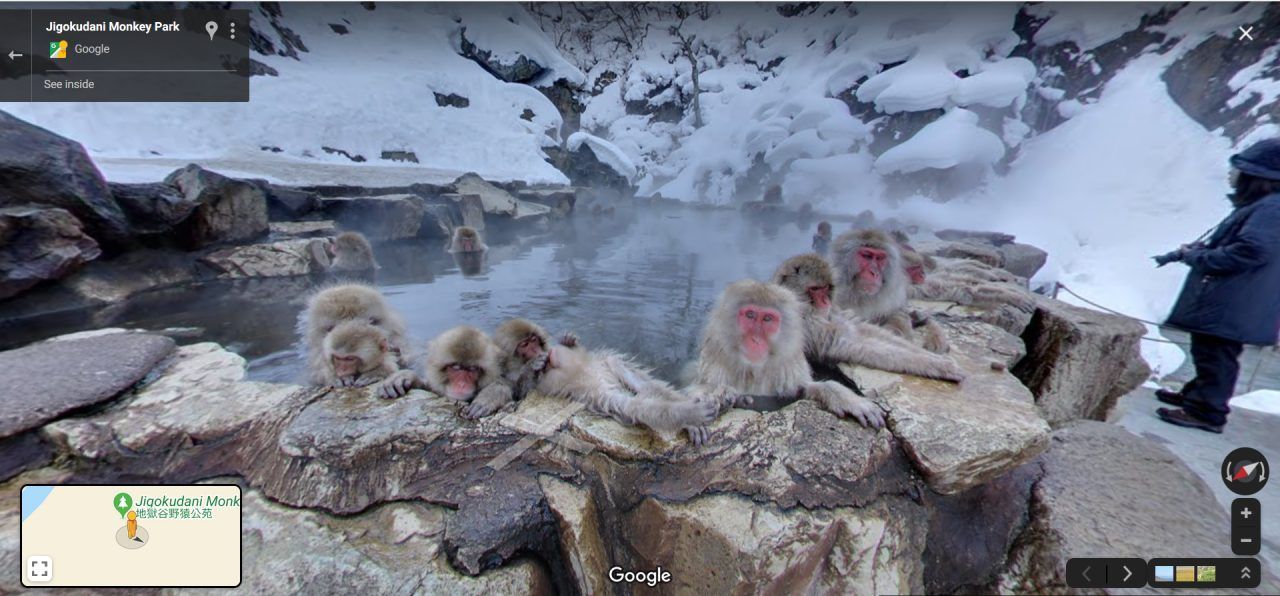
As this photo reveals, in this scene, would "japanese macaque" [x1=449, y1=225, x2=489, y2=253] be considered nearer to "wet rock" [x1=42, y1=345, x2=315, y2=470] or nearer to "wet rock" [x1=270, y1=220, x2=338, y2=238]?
"wet rock" [x1=270, y1=220, x2=338, y2=238]

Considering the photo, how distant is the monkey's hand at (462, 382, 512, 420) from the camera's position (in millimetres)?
1623

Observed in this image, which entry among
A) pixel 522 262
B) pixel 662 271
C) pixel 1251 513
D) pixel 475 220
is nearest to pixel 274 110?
pixel 475 220

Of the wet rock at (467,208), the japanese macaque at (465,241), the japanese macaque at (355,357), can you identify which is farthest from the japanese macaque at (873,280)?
the wet rock at (467,208)

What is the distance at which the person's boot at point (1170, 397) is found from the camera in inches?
87.0

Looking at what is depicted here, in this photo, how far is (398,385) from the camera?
5.91ft

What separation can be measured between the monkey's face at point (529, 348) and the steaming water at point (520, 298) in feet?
3.24

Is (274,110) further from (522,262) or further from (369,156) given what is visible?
(522,262)

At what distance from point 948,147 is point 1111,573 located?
50.4ft

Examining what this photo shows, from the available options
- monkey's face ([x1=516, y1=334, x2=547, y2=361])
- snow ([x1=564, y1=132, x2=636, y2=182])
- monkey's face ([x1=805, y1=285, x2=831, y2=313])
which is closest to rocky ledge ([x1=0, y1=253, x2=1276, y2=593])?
monkey's face ([x1=516, y1=334, x2=547, y2=361])

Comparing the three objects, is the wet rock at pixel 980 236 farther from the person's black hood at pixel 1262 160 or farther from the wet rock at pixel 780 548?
the wet rock at pixel 780 548

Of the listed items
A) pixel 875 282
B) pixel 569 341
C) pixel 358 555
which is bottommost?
pixel 358 555

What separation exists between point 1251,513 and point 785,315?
1.26 metres

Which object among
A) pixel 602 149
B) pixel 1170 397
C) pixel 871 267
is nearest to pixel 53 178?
pixel 871 267

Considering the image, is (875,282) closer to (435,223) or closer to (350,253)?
(350,253)
